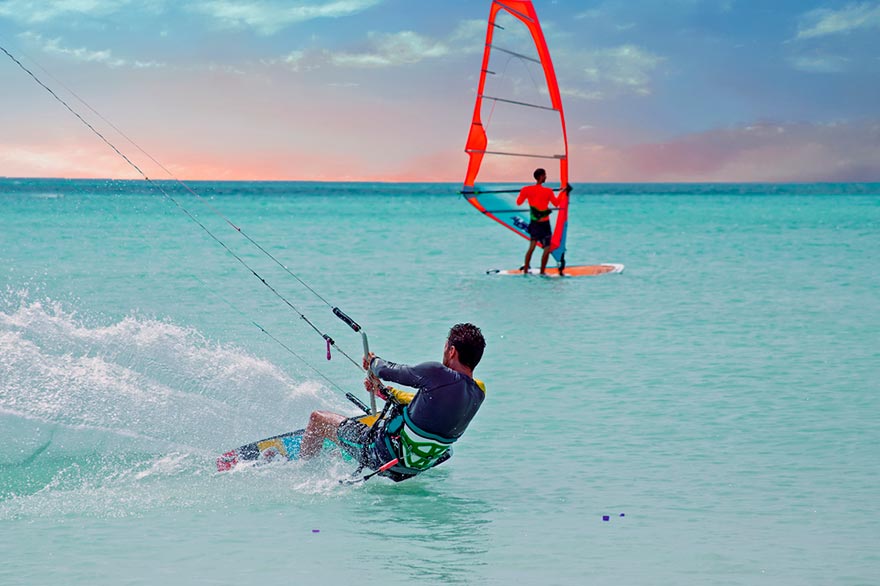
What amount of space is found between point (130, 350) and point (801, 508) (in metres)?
6.21

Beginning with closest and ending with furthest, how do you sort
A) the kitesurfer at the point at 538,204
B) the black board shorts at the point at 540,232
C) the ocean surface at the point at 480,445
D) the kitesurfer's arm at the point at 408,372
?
the ocean surface at the point at 480,445 → the kitesurfer's arm at the point at 408,372 → the kitesurfer at the point at 538,204 → the black board shorts at the point at 540,232

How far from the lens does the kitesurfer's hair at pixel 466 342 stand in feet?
18.5

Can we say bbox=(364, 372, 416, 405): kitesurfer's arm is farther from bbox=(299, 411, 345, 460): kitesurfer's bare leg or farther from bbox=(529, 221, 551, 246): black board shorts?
bbox=(529, 221, 551, 246): black board shorts

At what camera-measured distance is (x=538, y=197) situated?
19031 mm

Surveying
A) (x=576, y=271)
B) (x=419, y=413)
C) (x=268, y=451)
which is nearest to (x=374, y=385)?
(x=419, y=413)

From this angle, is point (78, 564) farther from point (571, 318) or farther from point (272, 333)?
point (571, 318)

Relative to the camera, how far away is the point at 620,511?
20.4ft

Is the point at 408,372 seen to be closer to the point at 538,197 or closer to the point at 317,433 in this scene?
the point at 317,433

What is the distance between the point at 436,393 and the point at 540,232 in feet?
45.8

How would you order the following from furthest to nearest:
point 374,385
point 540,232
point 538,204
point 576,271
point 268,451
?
point 576,271 < point 540,232 < point 538,204 < point 268,451 < point 374,385

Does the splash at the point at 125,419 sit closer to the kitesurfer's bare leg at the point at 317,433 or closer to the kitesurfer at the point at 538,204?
the kitesurfer's bare leg at the point at 317,433

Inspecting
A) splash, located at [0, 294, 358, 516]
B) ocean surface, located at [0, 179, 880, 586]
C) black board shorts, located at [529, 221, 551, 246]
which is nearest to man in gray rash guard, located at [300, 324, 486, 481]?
ocean surface, located at [0, 179, 880, 586]

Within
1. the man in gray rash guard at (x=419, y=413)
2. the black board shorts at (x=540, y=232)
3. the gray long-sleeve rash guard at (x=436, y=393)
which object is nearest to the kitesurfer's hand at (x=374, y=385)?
the man in gray rash guard at (x=419, y=413)

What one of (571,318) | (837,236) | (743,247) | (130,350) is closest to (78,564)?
(130,350)
